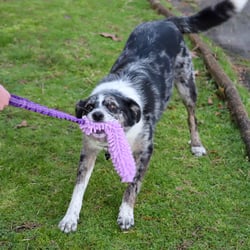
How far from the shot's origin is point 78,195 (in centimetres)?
422

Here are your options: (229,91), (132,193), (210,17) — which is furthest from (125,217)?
(229,91)

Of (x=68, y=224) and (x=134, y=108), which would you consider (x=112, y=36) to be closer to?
(x=134, y=108)

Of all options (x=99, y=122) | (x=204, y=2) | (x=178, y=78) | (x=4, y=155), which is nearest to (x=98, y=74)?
(x=178, y=78)

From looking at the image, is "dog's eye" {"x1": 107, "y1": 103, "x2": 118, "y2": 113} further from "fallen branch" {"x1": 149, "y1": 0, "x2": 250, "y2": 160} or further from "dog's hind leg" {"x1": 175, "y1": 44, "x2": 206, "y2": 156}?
"fallen branch" {"x1": 149, "y1": 0, "x2": 250, "y2": 160}

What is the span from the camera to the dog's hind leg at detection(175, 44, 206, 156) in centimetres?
529

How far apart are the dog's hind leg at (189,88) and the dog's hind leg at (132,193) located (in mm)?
1141

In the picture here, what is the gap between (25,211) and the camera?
430 centimetres

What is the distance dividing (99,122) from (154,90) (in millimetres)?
1079

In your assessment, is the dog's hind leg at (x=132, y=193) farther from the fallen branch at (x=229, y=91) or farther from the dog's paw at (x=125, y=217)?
the fallen branch at (x=229, y=91)

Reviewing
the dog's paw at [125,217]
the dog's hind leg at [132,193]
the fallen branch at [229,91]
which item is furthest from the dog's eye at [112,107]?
the fallen branch at [229,91]

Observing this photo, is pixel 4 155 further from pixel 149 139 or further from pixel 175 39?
pixel 175 39

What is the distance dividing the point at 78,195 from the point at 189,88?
1.87 meters

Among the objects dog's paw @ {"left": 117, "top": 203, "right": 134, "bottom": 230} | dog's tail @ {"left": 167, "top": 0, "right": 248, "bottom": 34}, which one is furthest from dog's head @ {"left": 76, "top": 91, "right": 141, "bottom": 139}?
dog's tail @ {"left": 167, "top": 0, "right": 248, "bottom": 34}

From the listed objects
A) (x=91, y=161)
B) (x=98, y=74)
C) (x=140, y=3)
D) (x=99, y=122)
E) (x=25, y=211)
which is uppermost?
(x=99, y=122)
